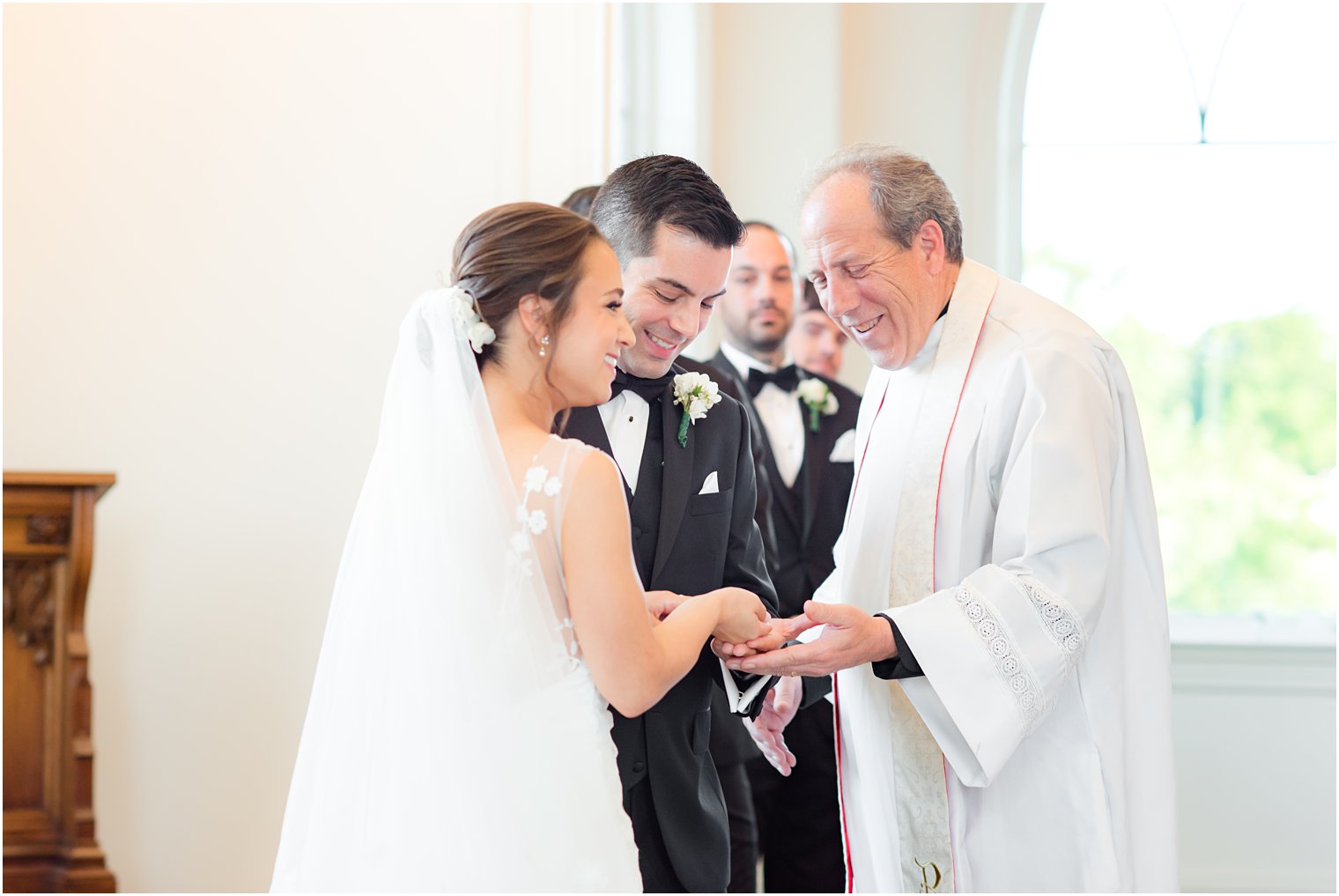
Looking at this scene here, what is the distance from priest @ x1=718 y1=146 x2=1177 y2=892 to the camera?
2344 millimetres

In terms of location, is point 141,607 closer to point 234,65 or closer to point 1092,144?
point 234,65

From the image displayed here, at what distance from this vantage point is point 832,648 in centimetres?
232

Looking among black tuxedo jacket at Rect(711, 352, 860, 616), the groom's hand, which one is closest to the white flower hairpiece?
the groom's hand

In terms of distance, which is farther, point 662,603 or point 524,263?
point 662,603

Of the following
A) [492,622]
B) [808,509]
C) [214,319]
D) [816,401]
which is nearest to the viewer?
[492,622]

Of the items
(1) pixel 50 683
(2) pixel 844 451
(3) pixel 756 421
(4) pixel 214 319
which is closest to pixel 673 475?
(3) pixel 756 421

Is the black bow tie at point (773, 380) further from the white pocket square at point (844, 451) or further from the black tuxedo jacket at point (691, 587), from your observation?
the black tuxedo jacket at point (691, 587)

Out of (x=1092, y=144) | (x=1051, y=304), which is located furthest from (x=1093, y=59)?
(x=1051, y=304)

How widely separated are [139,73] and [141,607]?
71.2 inches

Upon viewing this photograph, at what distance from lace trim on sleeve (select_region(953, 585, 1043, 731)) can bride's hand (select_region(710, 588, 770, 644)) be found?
1.44ft

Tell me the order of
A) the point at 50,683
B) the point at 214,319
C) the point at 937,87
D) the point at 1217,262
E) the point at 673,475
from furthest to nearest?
the point at 1217,262 → the point at 937,87 → the point at 214,319 → the point at 50,683 → the point at 673,475

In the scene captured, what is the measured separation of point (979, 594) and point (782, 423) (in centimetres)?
182

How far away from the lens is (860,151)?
2656 millimetres

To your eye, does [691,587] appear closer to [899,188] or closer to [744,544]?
[744,544]
